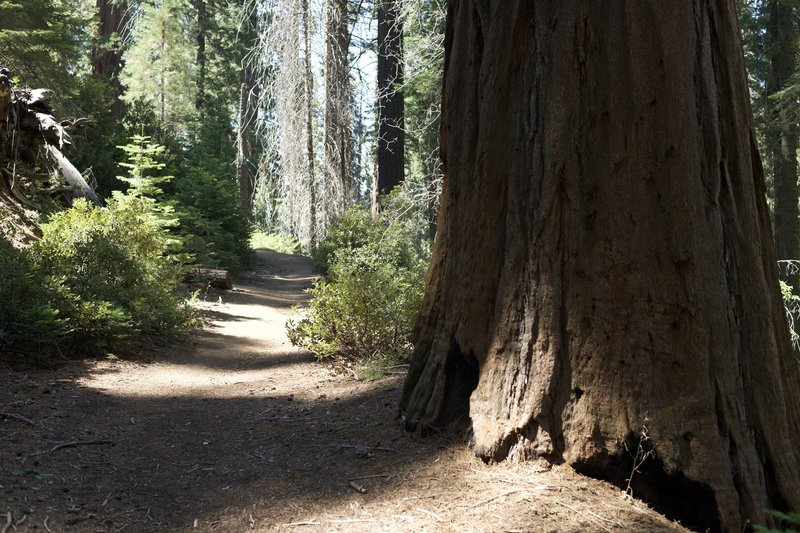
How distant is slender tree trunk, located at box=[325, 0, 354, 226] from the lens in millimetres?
17188

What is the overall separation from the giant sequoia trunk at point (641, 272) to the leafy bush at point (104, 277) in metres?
4.80

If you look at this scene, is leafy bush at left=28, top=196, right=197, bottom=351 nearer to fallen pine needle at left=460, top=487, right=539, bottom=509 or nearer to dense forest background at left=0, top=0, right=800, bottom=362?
dense forest background at left=0, top=0, right=800, bottom=362

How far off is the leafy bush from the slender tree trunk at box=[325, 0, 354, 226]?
8642mm

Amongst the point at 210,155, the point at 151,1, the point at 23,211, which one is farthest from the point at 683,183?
the point at 151,1

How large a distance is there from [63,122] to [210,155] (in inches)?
283

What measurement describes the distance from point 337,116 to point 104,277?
12253 millimetres

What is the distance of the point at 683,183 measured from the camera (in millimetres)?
3320

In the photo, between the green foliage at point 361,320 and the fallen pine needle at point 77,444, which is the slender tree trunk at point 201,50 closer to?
the green foliage at point 361,320

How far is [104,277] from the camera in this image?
310 inches

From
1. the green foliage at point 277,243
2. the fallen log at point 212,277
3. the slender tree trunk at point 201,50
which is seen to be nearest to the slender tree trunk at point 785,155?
the fallen log at point 212,277

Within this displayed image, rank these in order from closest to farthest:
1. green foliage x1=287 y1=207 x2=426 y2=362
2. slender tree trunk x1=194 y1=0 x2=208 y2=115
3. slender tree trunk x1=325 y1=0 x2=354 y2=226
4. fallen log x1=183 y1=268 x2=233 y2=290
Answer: green foliage x1=287 y1=207 x2=426 y2=362, fallen log x1=183 y1=268 x2=233 y2=290, slender tree trunk x1=325 y1=0 x2=354 y2=226, slender tree trunk x1=194 y1=0 x2=208 y2=115

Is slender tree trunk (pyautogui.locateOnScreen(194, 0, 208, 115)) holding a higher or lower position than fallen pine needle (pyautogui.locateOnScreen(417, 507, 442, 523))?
higher

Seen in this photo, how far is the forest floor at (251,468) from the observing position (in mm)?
3170

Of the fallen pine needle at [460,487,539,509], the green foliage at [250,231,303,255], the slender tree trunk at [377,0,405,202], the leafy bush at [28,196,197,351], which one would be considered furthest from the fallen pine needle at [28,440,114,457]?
the green foliage at [250,231,303,255]
